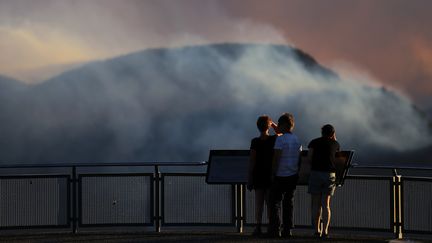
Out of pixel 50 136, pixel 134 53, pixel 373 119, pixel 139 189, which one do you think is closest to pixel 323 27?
pixel 373 119

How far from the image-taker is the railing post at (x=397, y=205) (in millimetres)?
13234

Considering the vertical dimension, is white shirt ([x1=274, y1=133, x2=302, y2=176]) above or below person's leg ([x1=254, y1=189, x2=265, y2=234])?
above

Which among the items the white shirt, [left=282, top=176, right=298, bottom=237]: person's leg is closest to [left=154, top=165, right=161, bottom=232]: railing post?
[left=282, top=176, right=298, bottom=237]: person's leg

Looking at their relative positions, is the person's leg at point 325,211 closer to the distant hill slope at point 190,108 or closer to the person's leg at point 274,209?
the person's leg at point 274,209

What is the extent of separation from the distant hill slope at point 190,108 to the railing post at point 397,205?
31.4ft

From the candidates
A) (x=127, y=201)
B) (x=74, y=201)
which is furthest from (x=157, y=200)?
(x=74, y=201)

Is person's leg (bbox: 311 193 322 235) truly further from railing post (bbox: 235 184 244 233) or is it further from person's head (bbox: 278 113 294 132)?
railing post (bbox: 235 184 244 233)

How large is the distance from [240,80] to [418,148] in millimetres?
4415

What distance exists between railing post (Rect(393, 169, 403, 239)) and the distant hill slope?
958cm

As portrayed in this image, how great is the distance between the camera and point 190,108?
24.8 m

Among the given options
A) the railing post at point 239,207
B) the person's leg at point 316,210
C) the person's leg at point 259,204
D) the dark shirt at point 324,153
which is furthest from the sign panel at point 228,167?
the dark shirt at point 324,153

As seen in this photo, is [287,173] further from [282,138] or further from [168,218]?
[168,218]

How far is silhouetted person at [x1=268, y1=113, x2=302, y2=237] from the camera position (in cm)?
1244

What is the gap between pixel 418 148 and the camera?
23297 mm
